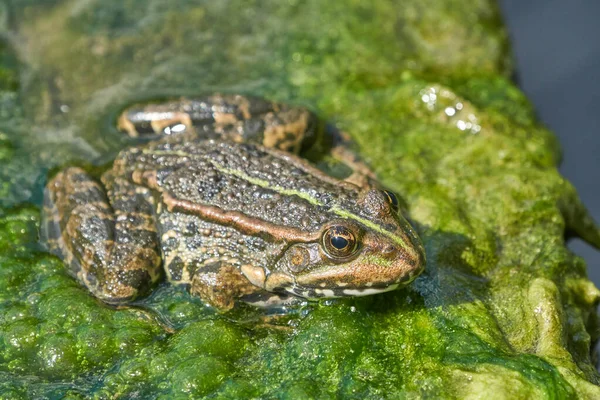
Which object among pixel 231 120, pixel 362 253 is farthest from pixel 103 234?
pixel 362 253

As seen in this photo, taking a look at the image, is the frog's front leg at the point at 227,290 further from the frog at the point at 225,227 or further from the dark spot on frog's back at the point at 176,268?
the dark spot on frog's back at the point at 176,268

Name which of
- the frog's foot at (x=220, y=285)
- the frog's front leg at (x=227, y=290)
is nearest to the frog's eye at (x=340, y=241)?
the frog's front leg at (x=227, y=290)

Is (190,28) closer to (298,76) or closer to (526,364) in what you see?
(298,76)

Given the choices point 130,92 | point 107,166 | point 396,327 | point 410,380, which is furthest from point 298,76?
point 410,380

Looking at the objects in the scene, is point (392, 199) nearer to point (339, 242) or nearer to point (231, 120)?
point (339, 242)

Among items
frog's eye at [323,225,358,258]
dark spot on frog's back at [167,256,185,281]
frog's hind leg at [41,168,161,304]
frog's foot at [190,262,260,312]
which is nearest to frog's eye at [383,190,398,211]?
frog's eye at [323,225,358,258]

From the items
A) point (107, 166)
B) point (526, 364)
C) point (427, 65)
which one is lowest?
point (107, 166)

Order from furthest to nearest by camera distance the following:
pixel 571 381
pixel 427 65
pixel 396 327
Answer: pixel 427 65 < pixel 396 327 < pixel 571 381
